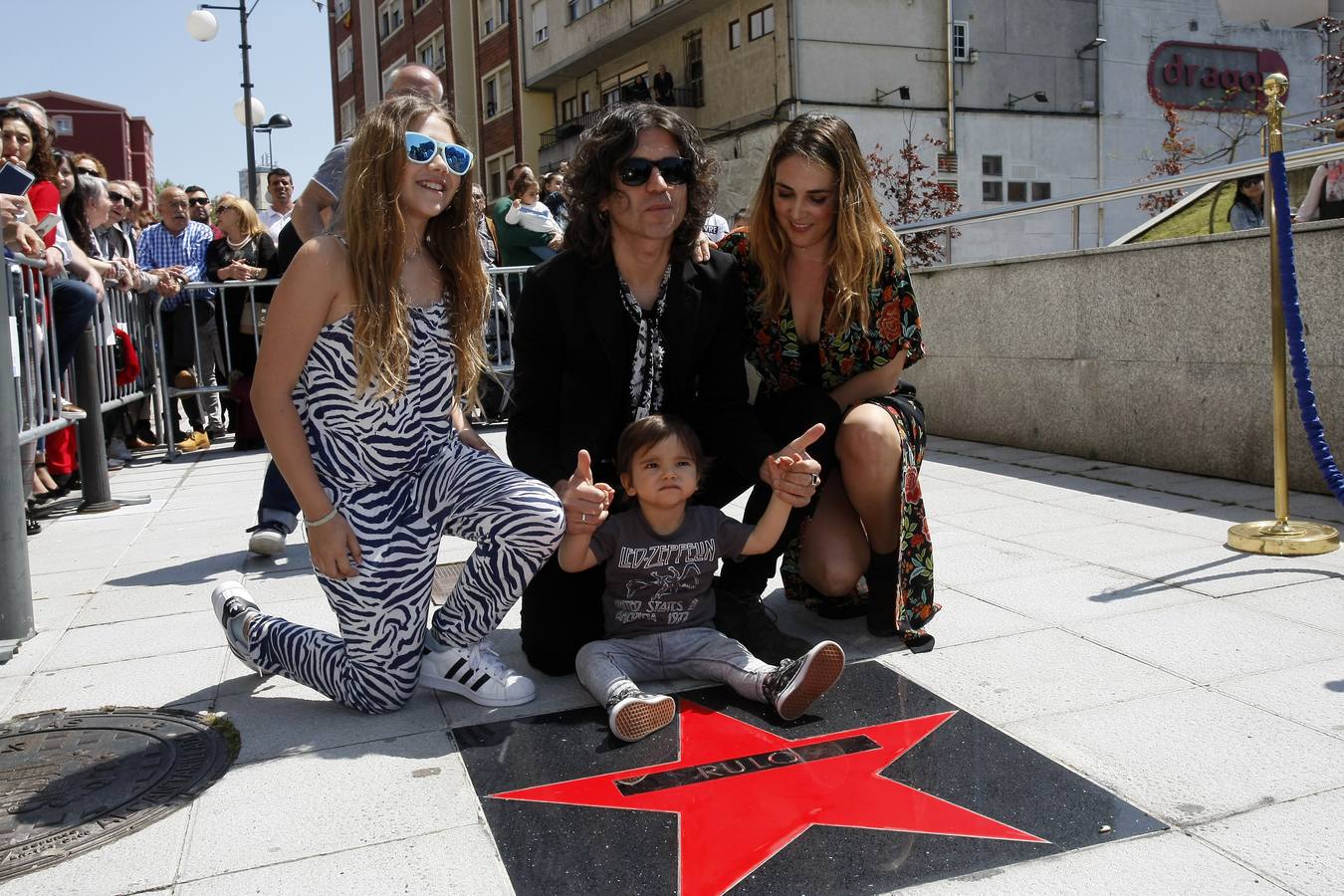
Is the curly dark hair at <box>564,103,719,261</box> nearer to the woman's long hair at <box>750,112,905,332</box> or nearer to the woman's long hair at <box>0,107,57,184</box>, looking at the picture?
the woman's long hair at <box>750,112,905,332</box>

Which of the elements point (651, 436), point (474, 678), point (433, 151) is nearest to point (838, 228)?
point (651, 436)

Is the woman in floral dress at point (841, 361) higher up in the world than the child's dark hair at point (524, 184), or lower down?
lower down

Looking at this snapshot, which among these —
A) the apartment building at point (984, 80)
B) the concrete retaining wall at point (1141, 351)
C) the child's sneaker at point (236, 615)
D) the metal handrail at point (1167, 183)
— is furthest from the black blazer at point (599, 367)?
the apartment building at point (984, 80)

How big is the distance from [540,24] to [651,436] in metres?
34.2

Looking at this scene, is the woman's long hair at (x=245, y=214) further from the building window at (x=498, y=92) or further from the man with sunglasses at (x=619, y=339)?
the building window at (x=498, y=92)

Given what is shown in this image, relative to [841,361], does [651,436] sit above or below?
below

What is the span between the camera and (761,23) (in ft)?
83.8

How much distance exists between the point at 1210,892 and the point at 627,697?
4.66 feet

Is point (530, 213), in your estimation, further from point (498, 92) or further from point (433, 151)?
point (498, 92)

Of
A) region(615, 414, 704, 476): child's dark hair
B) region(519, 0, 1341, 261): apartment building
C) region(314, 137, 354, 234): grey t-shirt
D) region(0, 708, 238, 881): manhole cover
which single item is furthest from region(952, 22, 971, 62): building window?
region(0, 708, 238, 881): manhole cover

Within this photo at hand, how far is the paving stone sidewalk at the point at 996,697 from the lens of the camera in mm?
2273

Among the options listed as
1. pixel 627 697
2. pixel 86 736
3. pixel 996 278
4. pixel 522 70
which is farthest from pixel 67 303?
pixel 522 70

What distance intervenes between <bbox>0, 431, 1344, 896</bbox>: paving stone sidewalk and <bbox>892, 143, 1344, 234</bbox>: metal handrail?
1664 millimetres

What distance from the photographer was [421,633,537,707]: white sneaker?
10.7 feet
